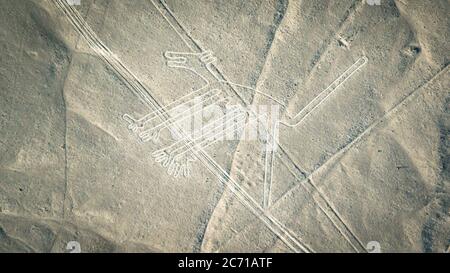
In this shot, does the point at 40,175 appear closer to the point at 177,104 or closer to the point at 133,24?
the point at 177,104

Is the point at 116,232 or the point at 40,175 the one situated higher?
the point at 40,175

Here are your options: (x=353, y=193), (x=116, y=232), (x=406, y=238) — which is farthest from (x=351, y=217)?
(x=116, y=232)

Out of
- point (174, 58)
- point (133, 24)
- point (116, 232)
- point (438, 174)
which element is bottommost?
point (116, 232)
